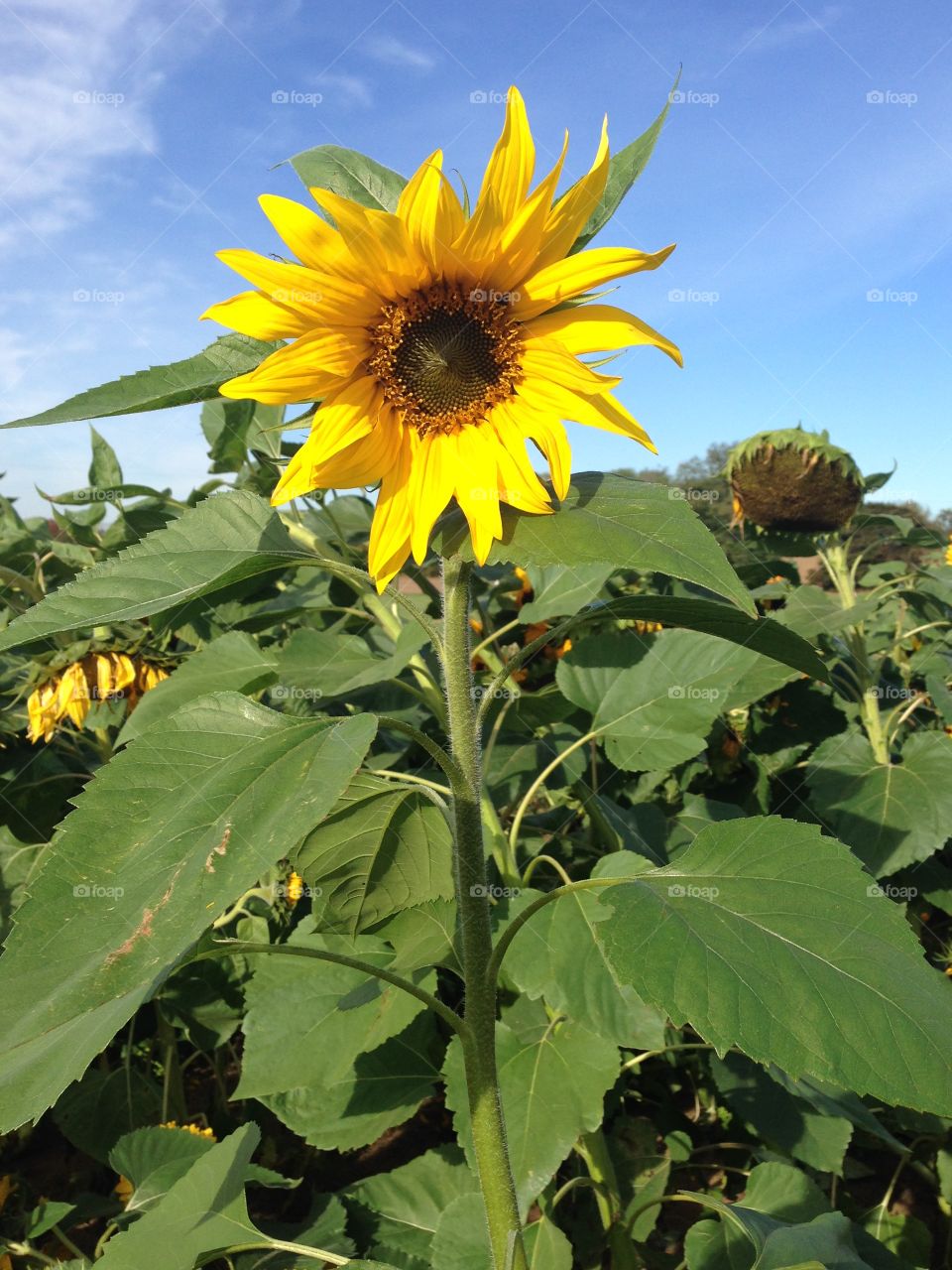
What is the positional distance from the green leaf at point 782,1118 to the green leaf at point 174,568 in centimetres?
123

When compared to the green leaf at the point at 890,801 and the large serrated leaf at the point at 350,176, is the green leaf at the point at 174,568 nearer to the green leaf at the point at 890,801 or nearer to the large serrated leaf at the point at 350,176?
the large serrated leaf at the point at 350,176

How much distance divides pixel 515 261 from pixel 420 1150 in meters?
1.96

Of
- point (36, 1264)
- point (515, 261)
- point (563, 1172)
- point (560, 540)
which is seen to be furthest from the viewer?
point (563, 1172)

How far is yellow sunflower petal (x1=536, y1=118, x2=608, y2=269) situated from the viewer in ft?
3.21

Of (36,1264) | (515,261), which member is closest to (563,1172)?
(36,1264)

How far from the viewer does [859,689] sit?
2.43m

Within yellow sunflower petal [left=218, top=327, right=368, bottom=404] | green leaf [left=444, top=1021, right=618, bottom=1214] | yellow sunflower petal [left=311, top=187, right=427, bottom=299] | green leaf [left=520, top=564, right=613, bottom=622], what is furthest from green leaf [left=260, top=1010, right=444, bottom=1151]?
yellow sunflower petal [left=311, top=187, right=427, bottom=299]

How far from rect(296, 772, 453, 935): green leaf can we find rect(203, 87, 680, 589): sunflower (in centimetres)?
27

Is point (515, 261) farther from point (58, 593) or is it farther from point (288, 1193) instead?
point (288, 1193)

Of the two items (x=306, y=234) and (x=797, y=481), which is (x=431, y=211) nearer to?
(x=306, y=234)

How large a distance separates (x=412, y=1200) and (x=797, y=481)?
6.56 feet

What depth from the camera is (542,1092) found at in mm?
1397

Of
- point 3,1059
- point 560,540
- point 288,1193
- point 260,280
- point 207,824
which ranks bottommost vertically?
point 288,1193

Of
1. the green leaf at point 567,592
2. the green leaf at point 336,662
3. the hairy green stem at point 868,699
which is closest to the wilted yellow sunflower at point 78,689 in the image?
the green leaf at point 336,662
